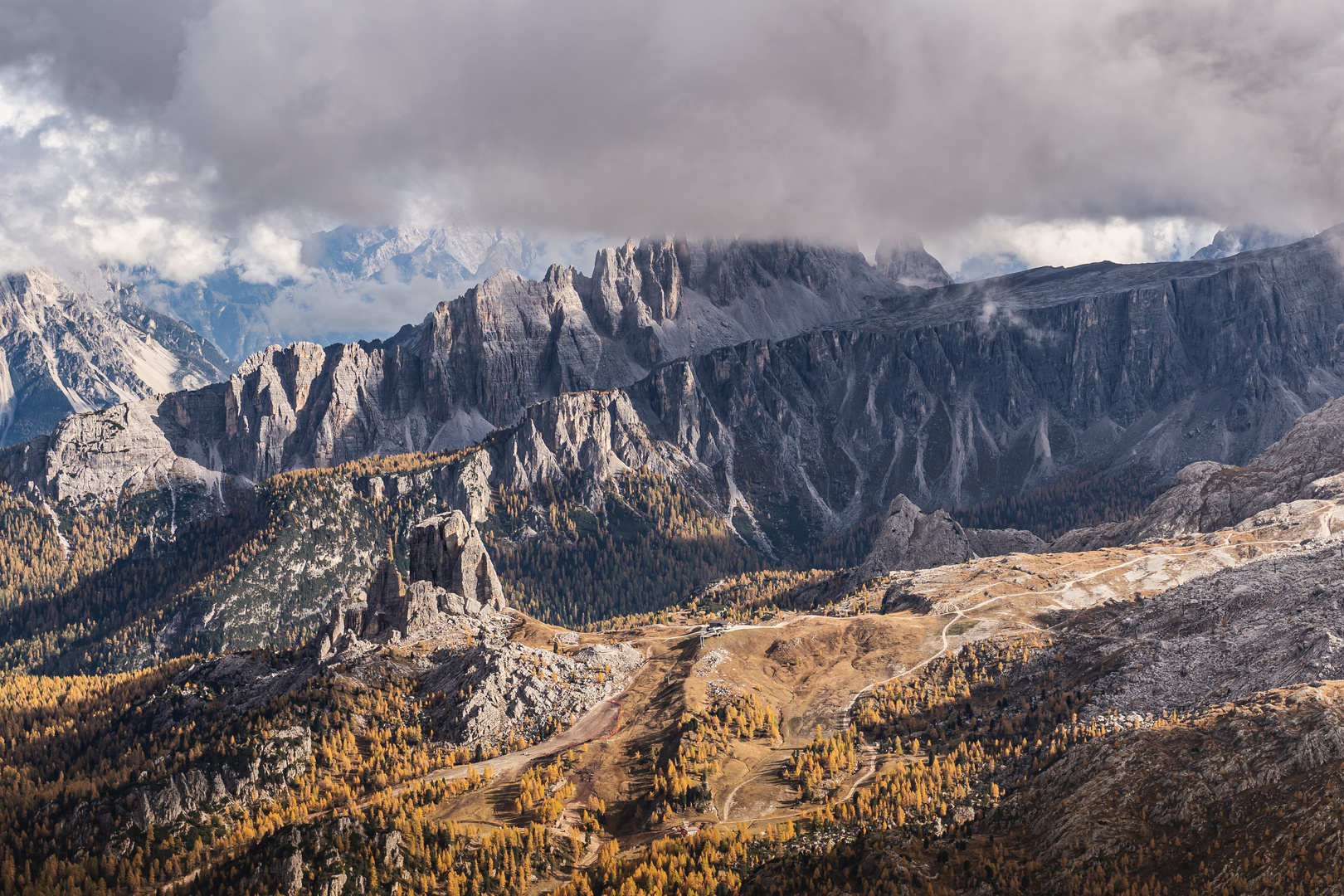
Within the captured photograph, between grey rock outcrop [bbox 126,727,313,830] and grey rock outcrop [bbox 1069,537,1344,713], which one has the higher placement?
grey rock outcrop [bbox 1069,537,1344,713]

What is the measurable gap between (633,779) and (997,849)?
67.4 metres

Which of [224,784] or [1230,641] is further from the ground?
[1230,641]

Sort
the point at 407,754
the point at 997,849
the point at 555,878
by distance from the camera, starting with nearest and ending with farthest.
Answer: the point at 997,849 → the point at 555,878 → the point at 407,754

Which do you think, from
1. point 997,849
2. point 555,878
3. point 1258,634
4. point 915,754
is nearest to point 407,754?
point 555,878

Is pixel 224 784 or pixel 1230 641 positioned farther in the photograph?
pixel 224 784

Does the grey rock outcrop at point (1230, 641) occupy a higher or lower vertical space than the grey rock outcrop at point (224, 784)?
higher

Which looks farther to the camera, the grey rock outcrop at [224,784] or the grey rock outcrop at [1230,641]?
the grey rock outcrop at [224,784]

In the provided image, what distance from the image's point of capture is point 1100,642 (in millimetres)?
192125

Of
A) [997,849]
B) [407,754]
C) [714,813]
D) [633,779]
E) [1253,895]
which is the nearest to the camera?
[1253,895]

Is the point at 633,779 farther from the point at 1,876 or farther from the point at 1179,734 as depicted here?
the point at 1,876

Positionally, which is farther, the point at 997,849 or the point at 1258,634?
the point at 1258,634

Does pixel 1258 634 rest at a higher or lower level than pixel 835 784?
higher

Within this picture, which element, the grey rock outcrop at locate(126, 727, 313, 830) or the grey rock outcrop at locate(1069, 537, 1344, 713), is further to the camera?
the grey rock outcrop at locate(126, 727, 313, 830)

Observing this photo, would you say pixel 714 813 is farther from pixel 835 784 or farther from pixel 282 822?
pixel 282 822
